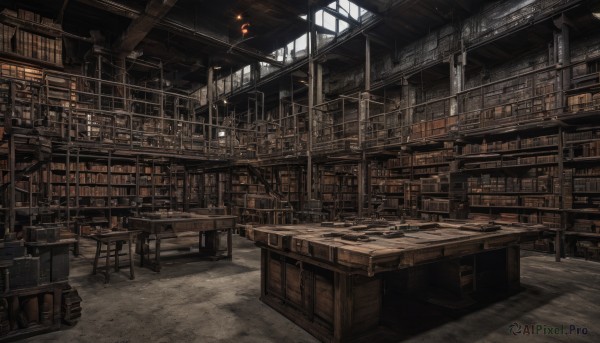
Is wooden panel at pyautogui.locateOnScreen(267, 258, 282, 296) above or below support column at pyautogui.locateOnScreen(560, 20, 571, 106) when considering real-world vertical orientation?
below

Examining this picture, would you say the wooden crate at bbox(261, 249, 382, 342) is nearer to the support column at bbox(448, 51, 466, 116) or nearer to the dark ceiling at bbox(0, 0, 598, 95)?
the support column at bbox(448, 51, 466, 116)

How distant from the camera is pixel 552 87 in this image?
10.6 metres

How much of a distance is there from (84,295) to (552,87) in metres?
13.9

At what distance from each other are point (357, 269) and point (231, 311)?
7.01 feet

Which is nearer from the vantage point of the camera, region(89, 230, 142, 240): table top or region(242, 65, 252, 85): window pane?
region(89, 230, 142, 240): table top

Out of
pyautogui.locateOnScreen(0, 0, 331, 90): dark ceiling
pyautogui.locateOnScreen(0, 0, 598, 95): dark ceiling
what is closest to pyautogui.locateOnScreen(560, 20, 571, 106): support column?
pyautogui.locateOnScreen(0, 0, 598, 95): dark ceiling

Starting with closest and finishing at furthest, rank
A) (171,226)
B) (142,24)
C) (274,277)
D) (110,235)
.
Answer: (274,277) → (110,235) → (171,226) → (142,24)

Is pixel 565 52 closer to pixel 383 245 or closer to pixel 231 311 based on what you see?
pixel 383 245

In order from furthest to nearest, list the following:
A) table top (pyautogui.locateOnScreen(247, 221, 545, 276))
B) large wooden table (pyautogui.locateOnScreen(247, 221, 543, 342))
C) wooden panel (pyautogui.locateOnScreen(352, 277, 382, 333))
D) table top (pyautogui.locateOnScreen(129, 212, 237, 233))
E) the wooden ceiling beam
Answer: the wooden ceiling beam → table top (pyautogui.locateOnScreen(129, 212, 237, 233)) → wooden panel (pyautogui.locateOnScreen(352, 277, 382, 333)) → large wooden table (pyautogui.locateOnScreen(247, 221, 543, 342)) → table top (pyautogui.locateOnScreen(247, 221, 545, 276))

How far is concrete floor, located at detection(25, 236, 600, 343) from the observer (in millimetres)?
3568

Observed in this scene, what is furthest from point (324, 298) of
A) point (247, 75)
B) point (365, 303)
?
point (247, 75)

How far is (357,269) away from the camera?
3096 mm

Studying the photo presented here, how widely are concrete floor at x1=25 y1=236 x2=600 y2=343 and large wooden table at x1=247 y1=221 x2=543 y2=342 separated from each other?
0.32 m

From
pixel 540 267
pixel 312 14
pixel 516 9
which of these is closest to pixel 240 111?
pixel 312 14
